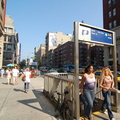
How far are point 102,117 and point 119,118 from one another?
56 centimetres

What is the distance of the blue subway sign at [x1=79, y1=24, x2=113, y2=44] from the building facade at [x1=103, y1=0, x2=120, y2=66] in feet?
99.0

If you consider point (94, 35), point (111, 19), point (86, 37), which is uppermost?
point (111, 19)

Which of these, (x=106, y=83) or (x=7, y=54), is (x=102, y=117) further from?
(x=7, y=54)

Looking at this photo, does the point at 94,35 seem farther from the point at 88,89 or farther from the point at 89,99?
the point at 89,99

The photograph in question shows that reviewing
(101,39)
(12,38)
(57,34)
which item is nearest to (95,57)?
(57,34)

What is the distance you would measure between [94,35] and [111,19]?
1444 inches

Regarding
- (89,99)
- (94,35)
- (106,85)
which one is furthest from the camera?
(94,35)

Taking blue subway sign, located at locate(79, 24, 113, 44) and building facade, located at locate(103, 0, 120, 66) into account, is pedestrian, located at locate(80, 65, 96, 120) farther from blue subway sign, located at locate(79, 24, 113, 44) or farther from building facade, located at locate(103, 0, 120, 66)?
building facade, located at locate(103, 0, 120, 66)

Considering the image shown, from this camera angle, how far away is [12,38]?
197 feet

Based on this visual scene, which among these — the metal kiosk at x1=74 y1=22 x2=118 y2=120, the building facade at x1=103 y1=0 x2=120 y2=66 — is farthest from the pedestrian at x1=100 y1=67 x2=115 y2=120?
the building facade at x1=103 y1=0 x2=120 y2=66

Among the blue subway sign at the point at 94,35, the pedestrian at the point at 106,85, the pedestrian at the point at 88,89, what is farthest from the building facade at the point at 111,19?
the pedestrian at the point at 88,89

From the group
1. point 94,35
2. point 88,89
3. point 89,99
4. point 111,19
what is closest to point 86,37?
point 94,35

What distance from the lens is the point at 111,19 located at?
115 feet

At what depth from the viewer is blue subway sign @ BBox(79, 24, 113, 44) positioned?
146 inches
